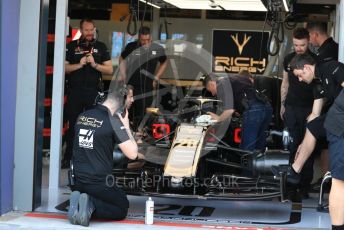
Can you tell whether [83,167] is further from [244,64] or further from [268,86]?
[244,64]

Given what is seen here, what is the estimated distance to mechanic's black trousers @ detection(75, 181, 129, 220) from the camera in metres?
6.25

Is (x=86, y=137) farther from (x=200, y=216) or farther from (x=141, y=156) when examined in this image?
(x=200, y=216)

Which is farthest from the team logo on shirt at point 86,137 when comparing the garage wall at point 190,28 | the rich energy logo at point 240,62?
the rich energy logo at point 240,62

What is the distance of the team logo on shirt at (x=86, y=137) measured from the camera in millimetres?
6227

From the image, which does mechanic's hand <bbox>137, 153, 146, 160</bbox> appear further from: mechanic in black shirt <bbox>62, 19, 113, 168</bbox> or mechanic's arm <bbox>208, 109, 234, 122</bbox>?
mechanic in black shirt <bbox>62, 19, 113, 168</bbox>

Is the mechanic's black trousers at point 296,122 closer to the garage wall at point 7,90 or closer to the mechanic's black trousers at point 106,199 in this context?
the mechanic's black trousers at point 106,199

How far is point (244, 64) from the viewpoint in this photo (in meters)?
13.4

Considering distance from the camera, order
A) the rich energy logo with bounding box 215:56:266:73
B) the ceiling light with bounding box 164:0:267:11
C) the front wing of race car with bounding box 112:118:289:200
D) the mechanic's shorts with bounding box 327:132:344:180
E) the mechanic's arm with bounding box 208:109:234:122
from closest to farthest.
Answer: the mechanic's shorts with bounding box 327:132:344:180 < the front wing of race car with bounding box 112:118:289:200 < the mechanic's arm with bounding box 208:109:234:122 < the ceiling light with bounding box 164:0:267:11 < the rich energy logo with bounding box 215:56:266:73

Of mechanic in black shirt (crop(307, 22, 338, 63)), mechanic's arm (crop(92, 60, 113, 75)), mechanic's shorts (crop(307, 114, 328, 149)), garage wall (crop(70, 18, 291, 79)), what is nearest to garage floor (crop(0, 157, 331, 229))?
mechanic's shorts (crop(307, 114, 328, 149))

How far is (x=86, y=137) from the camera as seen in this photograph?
20.5ft

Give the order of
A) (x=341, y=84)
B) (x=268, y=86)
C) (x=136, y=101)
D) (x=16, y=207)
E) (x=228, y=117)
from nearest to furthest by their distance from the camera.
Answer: (x=341, y=84) < (x=16, y=207) < (x=228, y=117) < (x=136, y=101) < (x=268, y=86)

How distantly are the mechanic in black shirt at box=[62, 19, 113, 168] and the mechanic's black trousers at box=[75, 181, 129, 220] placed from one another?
9.37 feet

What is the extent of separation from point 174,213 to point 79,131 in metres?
1.33

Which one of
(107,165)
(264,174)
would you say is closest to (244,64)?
(264,174)
